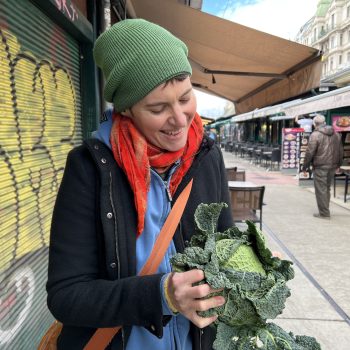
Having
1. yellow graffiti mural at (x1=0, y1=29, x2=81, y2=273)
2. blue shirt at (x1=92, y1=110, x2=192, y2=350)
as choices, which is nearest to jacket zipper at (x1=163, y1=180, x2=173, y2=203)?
blue shirt at (x1=92, y1=110, x2=192, y2=350)

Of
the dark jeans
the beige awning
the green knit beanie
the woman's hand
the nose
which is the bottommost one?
the dark jeans

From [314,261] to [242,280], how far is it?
14.7 feet

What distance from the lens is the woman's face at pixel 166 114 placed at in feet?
3.65

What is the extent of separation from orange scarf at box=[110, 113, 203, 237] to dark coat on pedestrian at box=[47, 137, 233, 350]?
0.04 metres

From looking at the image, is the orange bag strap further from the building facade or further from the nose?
A: the building facade

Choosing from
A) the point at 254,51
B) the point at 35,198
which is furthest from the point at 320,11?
the point at 35,198

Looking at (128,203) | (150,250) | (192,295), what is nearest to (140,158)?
(128,203)

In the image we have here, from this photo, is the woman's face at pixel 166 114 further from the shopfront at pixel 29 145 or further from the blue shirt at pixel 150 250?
the shopfront at pixel 29 145

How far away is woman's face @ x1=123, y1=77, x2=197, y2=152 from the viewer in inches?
43.8

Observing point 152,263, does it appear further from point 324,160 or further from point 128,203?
point 324,160

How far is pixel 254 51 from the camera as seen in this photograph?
7207 millimetres

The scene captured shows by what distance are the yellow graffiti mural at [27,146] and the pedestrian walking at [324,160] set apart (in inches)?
217

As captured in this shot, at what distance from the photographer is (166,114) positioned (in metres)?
1.13

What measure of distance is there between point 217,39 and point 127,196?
6.79m
